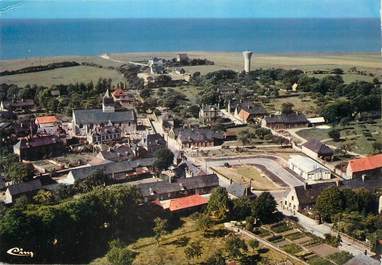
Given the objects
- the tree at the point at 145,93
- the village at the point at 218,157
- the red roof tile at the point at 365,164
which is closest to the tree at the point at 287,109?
the village at the point at 218,157

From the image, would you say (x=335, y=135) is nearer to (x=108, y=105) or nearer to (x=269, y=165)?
(x=269, y=165)

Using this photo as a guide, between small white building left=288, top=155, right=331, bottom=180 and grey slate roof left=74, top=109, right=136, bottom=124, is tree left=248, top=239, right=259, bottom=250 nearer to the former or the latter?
small white building left=288, top=155, right=331, bottom=180

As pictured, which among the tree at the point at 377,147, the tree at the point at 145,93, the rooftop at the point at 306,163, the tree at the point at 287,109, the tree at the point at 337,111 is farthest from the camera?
the tree at the point at 145,93

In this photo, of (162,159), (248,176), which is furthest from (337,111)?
(162,159)

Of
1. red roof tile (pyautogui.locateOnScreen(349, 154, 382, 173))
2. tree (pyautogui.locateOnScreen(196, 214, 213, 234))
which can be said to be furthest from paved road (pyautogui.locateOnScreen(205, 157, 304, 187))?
tree (pyautogui.locateOnScreen(196, 214, 213, 234))

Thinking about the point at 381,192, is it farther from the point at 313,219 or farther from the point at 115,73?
the point at 115,73

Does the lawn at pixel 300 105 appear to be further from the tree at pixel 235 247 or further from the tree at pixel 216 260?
the tree at pixel 216 260
